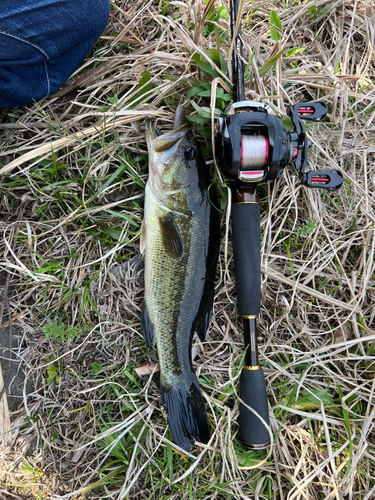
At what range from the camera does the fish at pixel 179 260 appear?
6.96 ft

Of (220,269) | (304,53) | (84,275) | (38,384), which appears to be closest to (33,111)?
(84,275)

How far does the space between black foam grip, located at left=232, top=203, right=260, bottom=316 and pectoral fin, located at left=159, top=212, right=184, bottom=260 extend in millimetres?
354

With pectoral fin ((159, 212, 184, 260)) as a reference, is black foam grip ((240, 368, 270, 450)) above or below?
below

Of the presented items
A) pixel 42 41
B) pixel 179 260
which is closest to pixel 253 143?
pixel 179 260

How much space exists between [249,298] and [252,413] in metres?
0.73

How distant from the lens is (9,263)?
7.59 ft

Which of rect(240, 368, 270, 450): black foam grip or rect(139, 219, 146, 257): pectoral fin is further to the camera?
rect(139, 219, 146, 257): pectoral fin

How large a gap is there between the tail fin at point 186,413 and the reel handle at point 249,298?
0.89 feet

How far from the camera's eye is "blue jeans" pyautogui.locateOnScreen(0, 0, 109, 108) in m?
1.98

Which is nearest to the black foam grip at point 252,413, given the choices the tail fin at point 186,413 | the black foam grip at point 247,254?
the tail fin at point 186,413

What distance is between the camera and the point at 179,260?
212 cm

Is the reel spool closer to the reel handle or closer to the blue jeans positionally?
the reel handle

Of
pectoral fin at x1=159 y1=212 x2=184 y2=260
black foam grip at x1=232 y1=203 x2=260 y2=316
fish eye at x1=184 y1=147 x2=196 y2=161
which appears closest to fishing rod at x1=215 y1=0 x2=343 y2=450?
black foam grip at x1=232 y1=203 x2=260 y2=316

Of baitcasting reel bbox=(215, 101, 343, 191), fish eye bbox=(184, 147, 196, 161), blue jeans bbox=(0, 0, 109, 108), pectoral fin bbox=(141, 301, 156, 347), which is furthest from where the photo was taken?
pectoral fin bbox=(141, 301, 156, 347)
